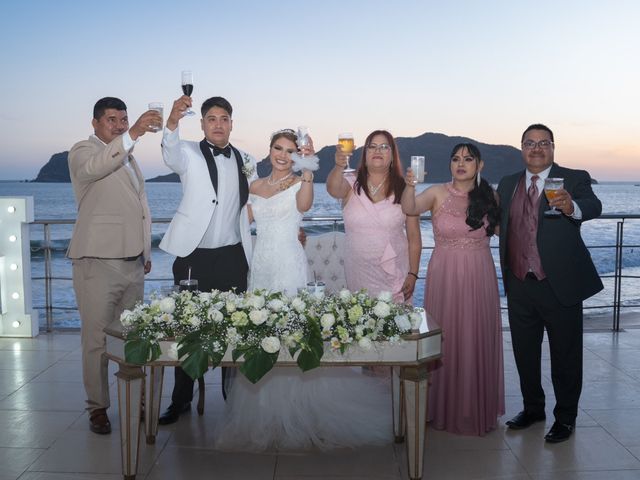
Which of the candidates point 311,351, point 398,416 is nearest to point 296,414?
point 398,416

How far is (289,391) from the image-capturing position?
10.6 ft

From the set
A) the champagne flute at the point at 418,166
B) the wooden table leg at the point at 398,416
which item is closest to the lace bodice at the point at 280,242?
the champagne flute at the point at 418,166

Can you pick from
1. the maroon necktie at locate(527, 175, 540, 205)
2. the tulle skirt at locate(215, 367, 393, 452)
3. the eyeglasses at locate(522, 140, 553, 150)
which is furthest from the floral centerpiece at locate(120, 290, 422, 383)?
the eyeglasses at locate(522, 140, 553, 150)

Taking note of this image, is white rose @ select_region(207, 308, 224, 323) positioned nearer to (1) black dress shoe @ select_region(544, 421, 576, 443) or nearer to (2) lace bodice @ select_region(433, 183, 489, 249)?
(2) lace bodice @ select_region(433, 183, 489, 249)

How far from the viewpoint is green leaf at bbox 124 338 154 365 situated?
8.43 feet

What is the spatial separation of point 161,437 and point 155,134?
5.67ft

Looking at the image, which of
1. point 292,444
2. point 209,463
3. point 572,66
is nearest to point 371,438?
point 292,444

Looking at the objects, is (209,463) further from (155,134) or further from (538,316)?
(538,316)

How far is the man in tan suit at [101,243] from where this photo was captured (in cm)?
356

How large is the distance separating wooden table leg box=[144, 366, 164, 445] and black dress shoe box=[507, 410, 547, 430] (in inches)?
81.7

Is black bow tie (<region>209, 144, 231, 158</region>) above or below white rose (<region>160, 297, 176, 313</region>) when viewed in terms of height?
above

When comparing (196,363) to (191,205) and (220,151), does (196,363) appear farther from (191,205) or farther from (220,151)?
(220,151)

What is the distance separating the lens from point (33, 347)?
5504 mm

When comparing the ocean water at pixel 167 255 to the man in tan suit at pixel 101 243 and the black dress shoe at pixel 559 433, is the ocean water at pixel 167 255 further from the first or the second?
the black dress shoe at pixel 559 433
